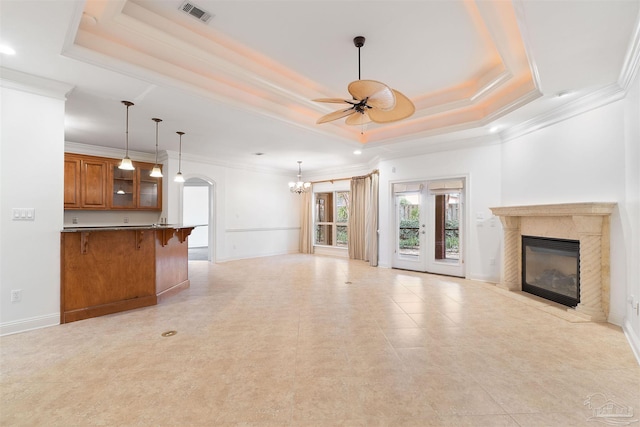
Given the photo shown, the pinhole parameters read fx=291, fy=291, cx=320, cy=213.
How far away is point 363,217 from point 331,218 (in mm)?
1401

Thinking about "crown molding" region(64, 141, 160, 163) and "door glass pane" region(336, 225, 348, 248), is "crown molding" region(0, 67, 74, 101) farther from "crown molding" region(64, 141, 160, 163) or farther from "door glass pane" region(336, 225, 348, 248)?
"door glass pane" region(336, 225, 348, 248)

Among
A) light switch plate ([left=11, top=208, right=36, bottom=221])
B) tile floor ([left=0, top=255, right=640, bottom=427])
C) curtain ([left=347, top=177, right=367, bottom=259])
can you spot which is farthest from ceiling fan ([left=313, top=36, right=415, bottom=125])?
curtain ([left=347, top=177, right=367, bottom=259])

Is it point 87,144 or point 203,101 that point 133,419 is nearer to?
point 203,101

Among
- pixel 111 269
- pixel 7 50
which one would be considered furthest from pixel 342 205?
pixel 7 50

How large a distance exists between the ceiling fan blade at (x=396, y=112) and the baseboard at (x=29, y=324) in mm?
4236

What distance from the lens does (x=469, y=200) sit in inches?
222

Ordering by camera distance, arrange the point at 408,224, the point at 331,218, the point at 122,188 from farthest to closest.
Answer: the point at 331,218 → the point at 408,224 → the point at 122,188

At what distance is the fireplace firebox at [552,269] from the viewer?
3910mm

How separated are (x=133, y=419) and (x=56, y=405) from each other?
611 millimetres

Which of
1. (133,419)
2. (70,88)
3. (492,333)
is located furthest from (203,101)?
(492,333)

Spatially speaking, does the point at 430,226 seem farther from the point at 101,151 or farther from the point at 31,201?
the point at 101,151

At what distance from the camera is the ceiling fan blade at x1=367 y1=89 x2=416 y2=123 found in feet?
9.51

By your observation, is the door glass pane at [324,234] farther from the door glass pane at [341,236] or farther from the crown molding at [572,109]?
the crown molding at [572,109]

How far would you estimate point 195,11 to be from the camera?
2.73 m
